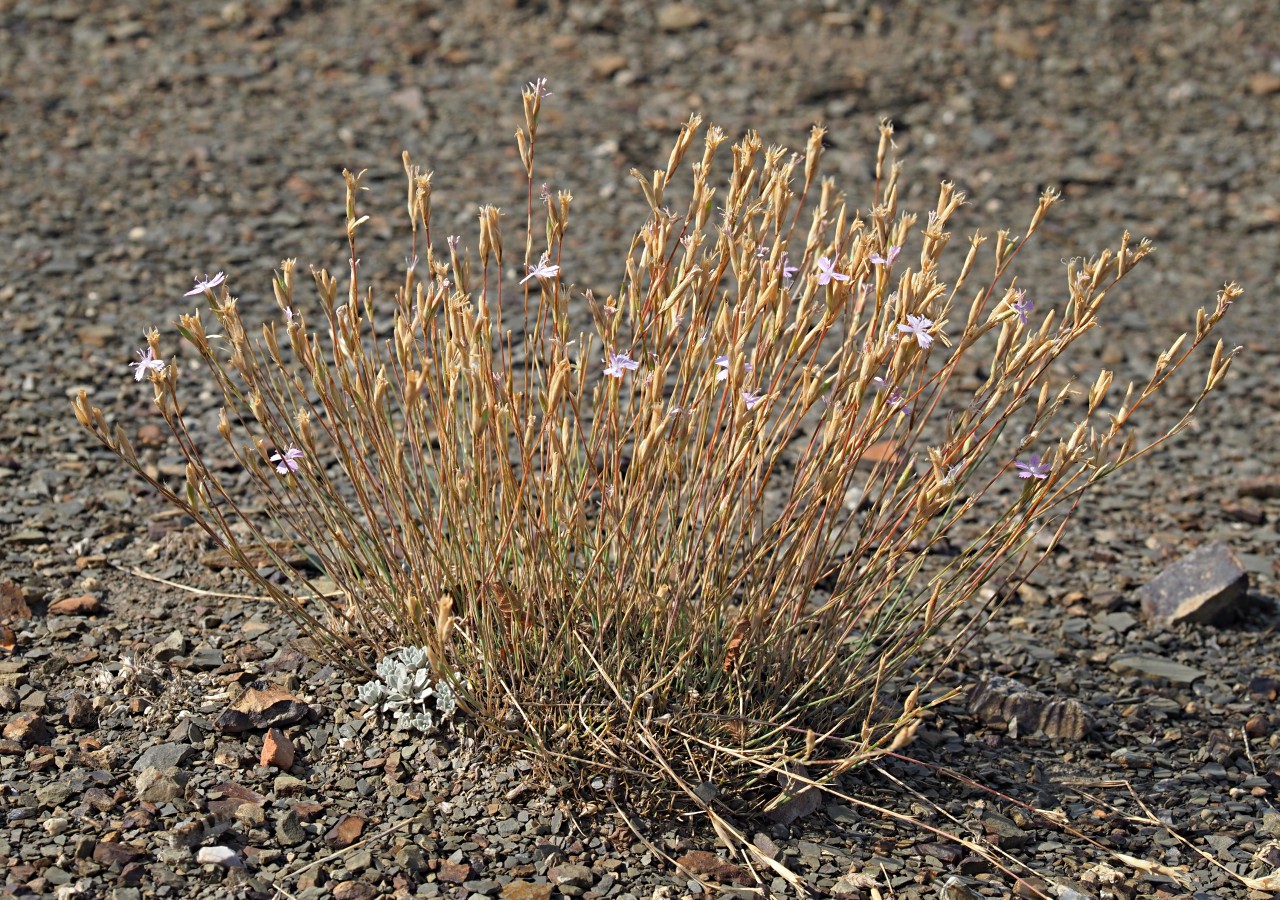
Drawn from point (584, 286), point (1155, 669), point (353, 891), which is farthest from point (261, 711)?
point (584, 286)

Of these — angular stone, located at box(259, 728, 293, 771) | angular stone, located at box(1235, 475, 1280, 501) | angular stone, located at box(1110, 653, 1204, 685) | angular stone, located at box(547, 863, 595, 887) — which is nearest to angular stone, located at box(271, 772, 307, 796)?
angular stone, located at box(259, 728, 293, 771)

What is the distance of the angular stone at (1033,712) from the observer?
9.11 ft

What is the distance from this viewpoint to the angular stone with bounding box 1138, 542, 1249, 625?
126 inches

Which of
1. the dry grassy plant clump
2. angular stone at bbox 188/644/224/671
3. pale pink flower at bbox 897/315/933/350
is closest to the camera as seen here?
pale pink flower at bbox 897/315/933/350

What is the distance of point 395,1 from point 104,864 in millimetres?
5163

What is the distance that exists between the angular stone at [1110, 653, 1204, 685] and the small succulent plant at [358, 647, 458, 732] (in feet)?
5.15

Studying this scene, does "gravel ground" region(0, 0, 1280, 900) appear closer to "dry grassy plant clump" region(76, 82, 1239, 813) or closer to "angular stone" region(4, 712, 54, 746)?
"angular stone" region(4, 712, 54, 746)

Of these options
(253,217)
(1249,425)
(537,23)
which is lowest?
(1249,425)

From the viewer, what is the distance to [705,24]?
650cm

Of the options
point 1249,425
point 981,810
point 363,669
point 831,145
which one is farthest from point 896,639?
point 831,145

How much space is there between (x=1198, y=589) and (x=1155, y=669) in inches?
11.6

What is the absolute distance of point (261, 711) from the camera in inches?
99.8

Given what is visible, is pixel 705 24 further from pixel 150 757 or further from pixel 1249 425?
pixel 150 757

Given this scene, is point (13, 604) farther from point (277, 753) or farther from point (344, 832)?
point (344, 832)
